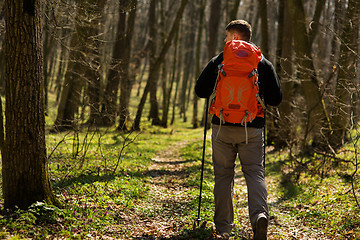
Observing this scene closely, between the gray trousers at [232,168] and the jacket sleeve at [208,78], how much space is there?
0.51 meters

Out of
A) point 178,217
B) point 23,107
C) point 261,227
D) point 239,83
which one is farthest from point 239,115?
point 23,107

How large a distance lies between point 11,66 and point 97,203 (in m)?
2.54

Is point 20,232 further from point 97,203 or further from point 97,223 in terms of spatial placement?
point 97,203

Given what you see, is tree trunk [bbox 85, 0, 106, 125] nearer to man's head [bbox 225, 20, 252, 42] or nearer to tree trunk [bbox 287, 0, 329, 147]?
man's head [bbox 225, 20, 252, 42]

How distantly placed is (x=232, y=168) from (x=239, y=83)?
3.82 feet

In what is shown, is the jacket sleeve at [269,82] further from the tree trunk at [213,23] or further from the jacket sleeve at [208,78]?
the tree trunk at [213,23]

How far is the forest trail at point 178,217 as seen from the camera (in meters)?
5.07

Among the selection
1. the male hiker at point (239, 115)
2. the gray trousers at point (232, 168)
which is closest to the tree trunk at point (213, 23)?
the male hiker at point (239, 115)

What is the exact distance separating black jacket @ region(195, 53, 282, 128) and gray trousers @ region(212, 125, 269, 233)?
184 millimetres

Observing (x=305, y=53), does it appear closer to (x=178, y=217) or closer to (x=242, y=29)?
(x=242, y=29)

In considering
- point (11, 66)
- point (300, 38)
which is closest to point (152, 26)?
point (300, 38)

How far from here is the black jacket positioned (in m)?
4.48

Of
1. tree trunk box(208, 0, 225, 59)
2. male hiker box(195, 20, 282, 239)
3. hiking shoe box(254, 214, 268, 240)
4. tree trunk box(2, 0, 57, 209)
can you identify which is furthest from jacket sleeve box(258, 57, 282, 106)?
tree trunk box(208, 0, 225, 59)

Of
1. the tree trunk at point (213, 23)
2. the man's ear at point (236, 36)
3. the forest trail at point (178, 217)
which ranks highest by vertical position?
the tree trunk at point (213, 23)
